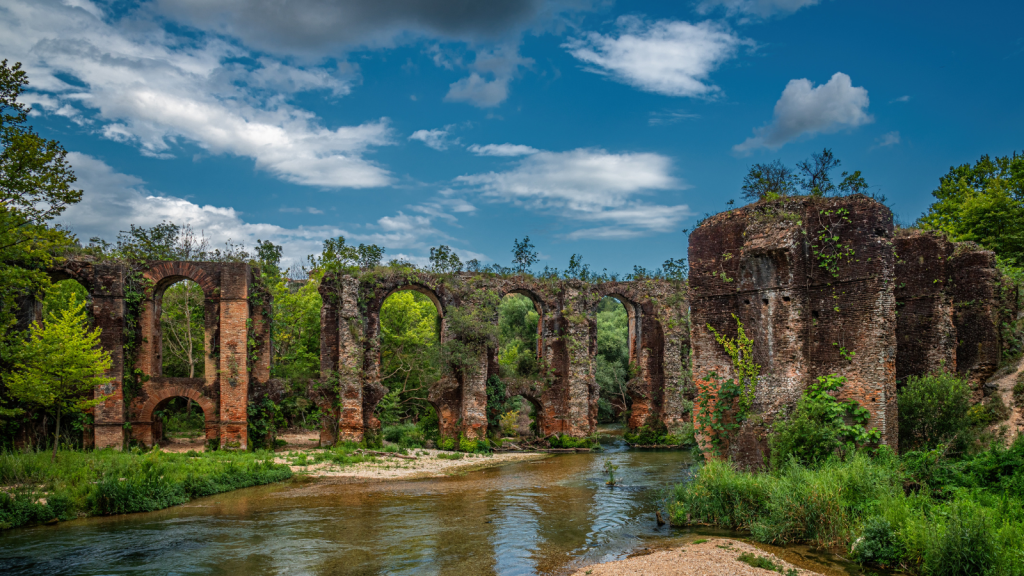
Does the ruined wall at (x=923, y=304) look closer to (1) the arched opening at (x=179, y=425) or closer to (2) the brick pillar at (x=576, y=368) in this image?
(2) the brick pillar at (x=576, y=368)

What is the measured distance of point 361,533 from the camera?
38.5ft

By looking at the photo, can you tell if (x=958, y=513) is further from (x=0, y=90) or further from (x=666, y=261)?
(x=666, y=261)

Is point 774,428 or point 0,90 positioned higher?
point 0,90

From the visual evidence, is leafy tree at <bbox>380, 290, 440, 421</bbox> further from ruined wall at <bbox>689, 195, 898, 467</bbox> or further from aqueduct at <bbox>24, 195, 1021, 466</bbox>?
ruined wall at <bbox>689, 195, 898, 467</bbox>

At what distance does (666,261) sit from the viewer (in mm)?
30641

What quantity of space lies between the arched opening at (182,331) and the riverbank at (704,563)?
23.9 m

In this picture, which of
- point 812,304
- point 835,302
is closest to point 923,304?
point 835,302

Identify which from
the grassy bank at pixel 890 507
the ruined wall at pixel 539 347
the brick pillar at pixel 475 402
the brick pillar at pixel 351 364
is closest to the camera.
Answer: the grassy bank at pixel 890 507

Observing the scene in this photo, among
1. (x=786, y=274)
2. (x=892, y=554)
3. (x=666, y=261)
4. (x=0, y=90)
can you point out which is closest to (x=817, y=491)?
(x=892, y=554)

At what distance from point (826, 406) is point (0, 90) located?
732 inches

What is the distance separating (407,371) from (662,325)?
41.7ft

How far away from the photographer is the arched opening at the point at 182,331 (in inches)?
1073

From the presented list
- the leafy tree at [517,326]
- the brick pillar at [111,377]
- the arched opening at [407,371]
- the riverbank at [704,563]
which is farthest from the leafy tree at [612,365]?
the brick pillar at [111,377]

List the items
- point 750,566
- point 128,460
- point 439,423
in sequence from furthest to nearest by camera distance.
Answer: point 439,423, point 128,460, point 750,566
